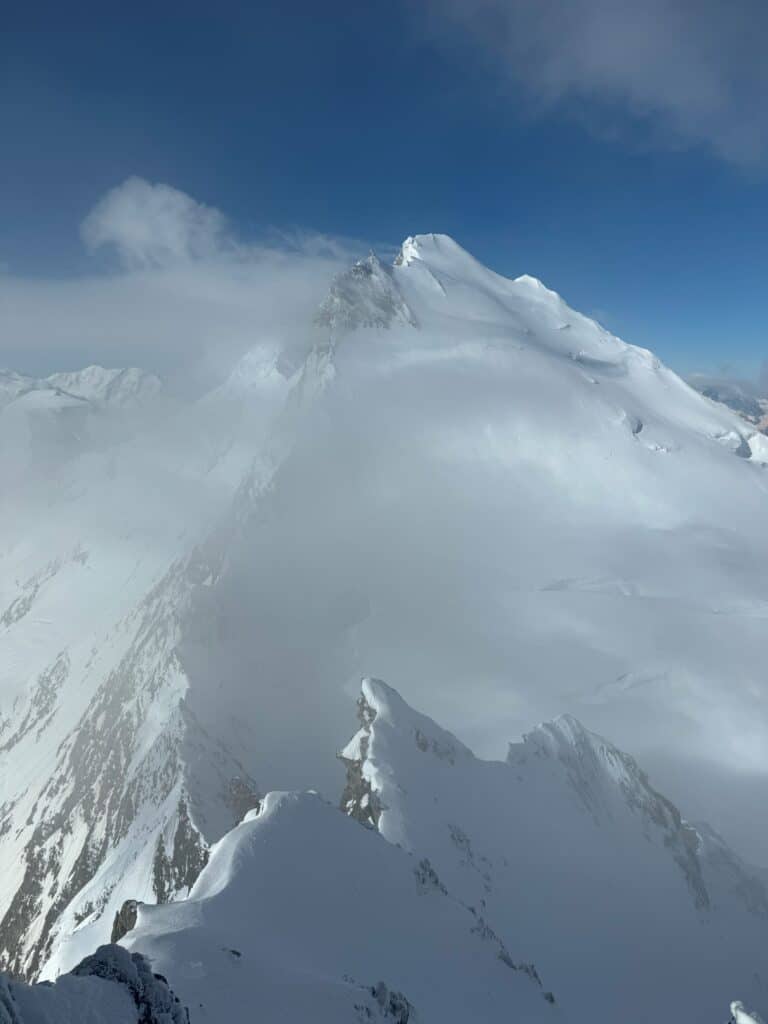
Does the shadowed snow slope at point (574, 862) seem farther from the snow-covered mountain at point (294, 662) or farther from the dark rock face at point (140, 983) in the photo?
the dark rock face at point (140, 983)

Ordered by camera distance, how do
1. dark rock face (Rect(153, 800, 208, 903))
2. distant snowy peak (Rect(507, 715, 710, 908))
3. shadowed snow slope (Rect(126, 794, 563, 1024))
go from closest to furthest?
shadowed snow slope (Rect(126, 794, 563, 1024))
dark rock face (Rect(153, 800, 208, 903))
distant snowy peak (Rect(507, 715, 710, 908))

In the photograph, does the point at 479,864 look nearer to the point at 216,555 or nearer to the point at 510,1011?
the point at 510,1011

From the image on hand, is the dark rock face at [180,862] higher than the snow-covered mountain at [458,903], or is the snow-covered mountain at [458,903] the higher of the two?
the snow-covered mountain at [458,903]

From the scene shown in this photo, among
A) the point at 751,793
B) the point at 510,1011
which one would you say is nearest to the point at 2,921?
the point at 510,1011

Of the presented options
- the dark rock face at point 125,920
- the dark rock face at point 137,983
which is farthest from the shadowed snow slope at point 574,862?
the dark rock face at point 137,983

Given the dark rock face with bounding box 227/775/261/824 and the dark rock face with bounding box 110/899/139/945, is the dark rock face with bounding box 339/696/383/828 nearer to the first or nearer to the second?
the dark rock face with bounding box 110/899/139/945

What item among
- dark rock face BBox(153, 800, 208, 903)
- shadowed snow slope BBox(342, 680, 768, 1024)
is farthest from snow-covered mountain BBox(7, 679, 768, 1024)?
dark rock face BBox(153, 800, 208, 903)

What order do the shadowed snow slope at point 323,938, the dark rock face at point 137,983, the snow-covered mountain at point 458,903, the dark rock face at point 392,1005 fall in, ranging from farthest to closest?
the snow-covered mountain at point 458,903 < the dark rock face at point 392,1005 < the shadowed snow slope at point 323,938 < the dark rock face at point 137,983
